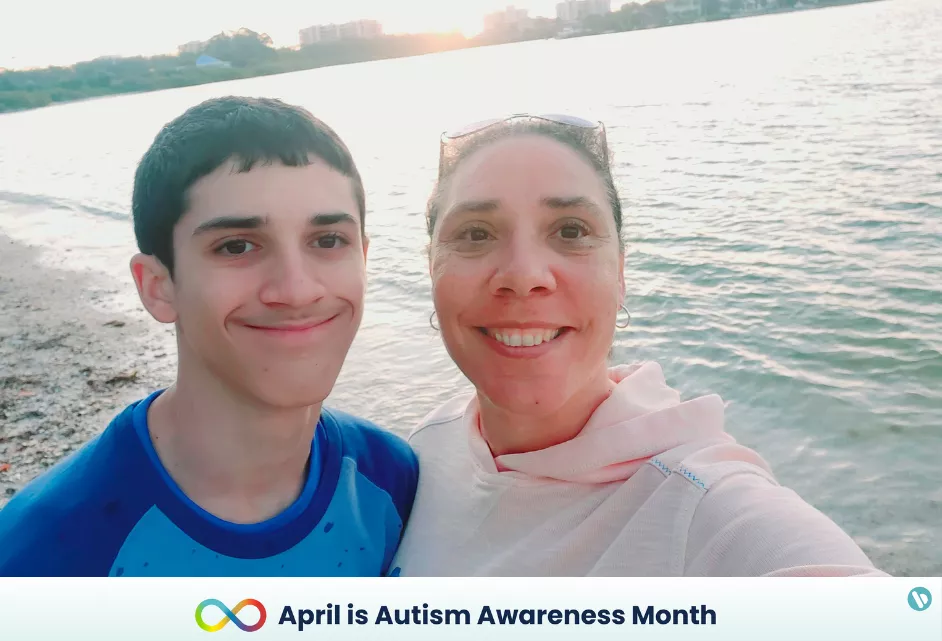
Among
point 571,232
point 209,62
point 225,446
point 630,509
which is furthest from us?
point 209,62

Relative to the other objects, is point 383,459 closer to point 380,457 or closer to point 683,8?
point 380,457

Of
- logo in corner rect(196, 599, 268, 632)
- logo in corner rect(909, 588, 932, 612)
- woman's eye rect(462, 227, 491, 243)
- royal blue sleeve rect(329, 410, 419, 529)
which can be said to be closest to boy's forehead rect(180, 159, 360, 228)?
woman's eye rect(462, 227, 491, 243)

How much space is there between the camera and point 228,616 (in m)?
2.04

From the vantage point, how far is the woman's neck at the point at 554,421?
2.29 m

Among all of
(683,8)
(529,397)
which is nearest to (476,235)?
(529,397)

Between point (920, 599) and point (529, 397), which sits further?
point (529, 397)

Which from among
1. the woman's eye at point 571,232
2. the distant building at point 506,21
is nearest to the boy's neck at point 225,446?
the woman's eye at point 571,232

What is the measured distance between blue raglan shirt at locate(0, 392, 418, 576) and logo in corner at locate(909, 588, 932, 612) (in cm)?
153

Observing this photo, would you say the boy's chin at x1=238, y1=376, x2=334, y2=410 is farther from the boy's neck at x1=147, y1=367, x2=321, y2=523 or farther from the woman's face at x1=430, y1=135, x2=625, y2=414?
the woman's face at x1=430, y1=135, x2=625, y2=414

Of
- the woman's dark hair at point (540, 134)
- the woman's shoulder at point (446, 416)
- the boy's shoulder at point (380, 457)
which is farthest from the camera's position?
the woman's shoulder at point (446, 416)

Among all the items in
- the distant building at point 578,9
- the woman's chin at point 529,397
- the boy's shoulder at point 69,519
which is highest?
the distant building at point 578,9

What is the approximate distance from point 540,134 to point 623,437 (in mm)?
923

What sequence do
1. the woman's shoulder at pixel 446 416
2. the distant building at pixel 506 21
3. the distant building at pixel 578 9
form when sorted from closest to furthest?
the woman's shoulder at pixel 446 416 < the distant building at pixel 506 21 < the distant building at pixel 578 9

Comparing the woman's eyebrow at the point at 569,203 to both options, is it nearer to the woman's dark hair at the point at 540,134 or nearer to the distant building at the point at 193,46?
the woman's dark hair at the point at 540,134
